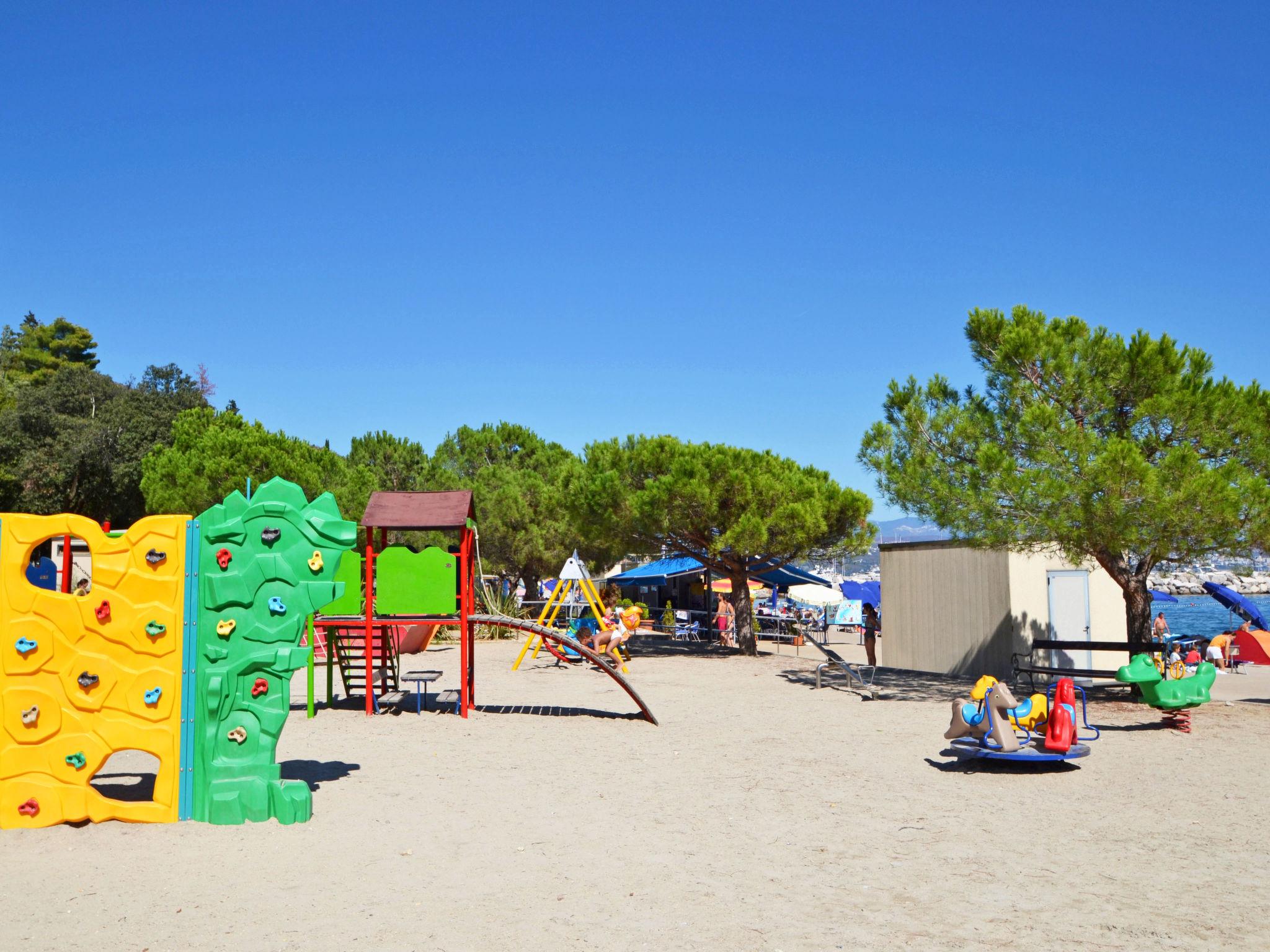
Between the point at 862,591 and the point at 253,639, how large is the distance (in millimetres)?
30675

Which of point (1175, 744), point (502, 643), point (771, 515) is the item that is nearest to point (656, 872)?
point (1175, 744)

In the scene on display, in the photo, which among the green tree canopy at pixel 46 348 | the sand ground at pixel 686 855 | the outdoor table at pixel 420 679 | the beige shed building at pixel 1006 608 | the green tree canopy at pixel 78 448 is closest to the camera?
the sand ground at pixel 686 855

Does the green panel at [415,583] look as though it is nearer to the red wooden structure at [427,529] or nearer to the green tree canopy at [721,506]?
the red wooden structure at [427,529]

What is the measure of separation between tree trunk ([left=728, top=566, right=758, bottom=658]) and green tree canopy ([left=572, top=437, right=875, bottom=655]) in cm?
2

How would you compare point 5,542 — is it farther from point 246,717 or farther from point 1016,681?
point 1016,681

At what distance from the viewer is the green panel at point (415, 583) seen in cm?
1262

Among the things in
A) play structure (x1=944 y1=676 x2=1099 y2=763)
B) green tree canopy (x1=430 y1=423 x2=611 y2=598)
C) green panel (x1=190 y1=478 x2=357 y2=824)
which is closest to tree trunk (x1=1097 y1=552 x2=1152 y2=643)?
play structure (x1=944 y1=676 x2=1099 y2=763)

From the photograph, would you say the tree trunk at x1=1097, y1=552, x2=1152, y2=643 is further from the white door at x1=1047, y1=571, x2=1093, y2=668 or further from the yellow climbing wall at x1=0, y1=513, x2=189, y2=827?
the yellow climbing wall at x1=0, y1=513, x2=189, y2=827

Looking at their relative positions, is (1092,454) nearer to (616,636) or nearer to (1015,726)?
(1015,726)

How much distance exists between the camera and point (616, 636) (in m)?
18.4

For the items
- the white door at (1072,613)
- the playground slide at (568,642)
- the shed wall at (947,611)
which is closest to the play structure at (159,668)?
the playground slide at (568,642)

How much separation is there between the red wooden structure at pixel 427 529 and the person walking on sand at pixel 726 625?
10547mm

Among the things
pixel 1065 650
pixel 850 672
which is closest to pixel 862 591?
pixel 1065 650

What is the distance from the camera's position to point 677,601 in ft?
121
